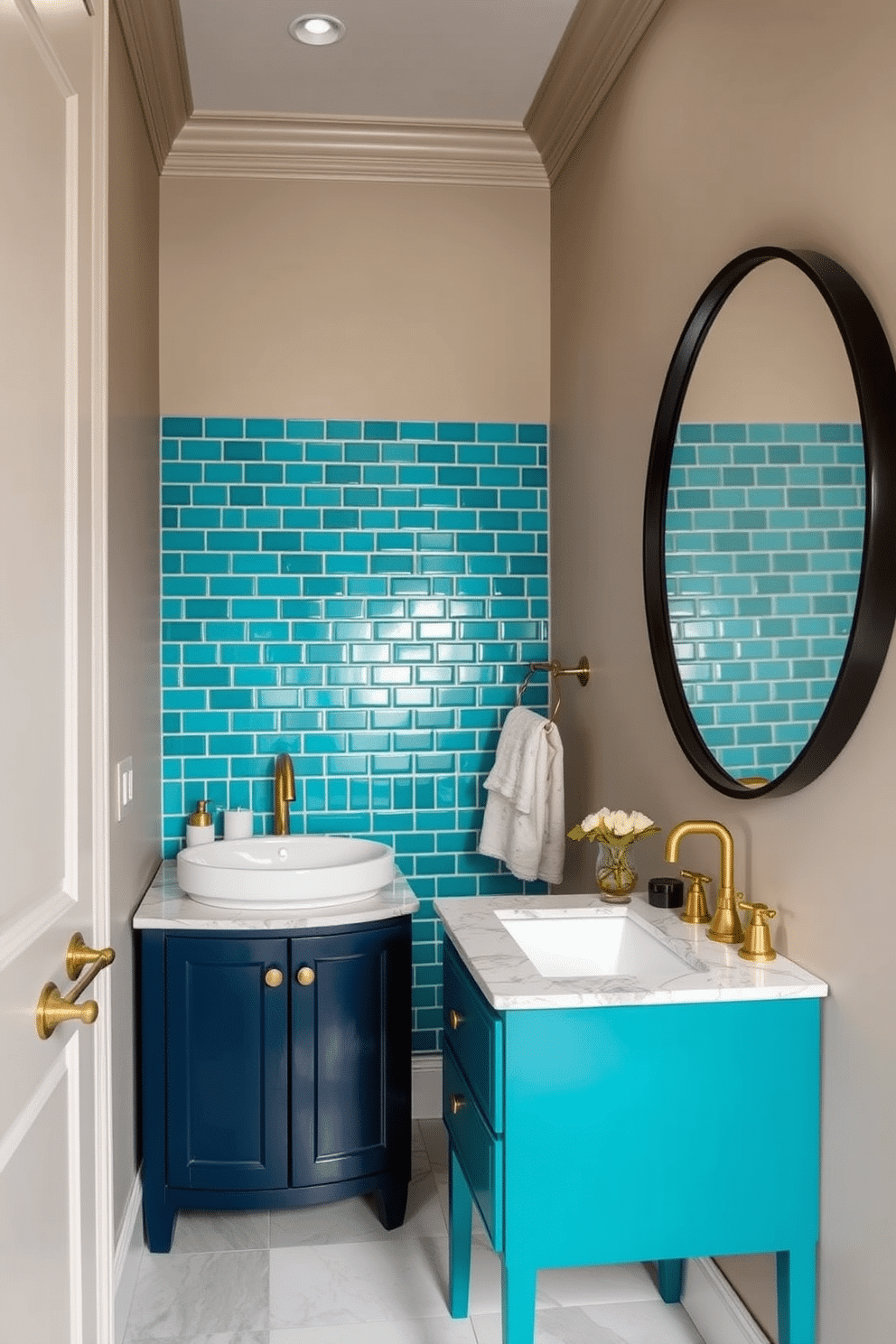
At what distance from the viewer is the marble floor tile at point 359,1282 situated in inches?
92.4

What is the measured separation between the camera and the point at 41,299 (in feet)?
4.26

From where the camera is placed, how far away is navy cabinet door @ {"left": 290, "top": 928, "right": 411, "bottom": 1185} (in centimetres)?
260

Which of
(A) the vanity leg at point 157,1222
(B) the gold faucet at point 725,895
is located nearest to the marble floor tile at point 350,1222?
(A) the vanity leg at point 157,1222

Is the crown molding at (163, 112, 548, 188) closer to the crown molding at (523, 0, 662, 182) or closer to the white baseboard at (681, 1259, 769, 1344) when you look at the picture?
the crown molding at (523, 0, 662, 182)

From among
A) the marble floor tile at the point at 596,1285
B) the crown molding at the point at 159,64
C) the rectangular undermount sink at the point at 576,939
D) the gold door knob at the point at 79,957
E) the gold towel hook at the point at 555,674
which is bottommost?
the marble floor tile at the point at 596,1285

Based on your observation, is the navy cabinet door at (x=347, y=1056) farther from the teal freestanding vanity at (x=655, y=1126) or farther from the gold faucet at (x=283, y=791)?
the teal freestanding vanity at (x=655, y=1126)

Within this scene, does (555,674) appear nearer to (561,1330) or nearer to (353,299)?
(353,299)

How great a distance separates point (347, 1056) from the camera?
2.64m

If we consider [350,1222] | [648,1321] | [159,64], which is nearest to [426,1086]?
[350,1222]

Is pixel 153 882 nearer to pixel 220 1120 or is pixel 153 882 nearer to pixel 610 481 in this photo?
pixel 220 1120

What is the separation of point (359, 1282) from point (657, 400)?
200cm

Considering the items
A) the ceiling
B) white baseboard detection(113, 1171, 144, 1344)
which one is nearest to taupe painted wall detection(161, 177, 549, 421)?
the ceiling

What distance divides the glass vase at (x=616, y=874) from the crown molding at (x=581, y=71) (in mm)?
1752

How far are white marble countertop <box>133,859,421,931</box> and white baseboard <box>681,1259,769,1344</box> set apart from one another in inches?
38.3
